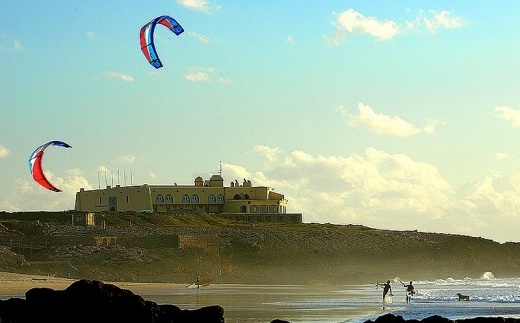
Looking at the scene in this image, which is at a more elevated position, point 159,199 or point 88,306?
point 159,199

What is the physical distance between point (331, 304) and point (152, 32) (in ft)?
47.7

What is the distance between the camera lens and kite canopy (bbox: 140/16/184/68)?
1487 inches

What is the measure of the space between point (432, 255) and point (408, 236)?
393cm

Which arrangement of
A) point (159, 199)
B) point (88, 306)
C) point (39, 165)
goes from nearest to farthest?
point (88, 306) → point (39, 165) → point (159, 199)

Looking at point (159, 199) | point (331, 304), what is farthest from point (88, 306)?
point (159, 199)

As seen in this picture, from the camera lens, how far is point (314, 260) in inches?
2212

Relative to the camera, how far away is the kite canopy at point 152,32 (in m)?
37.8

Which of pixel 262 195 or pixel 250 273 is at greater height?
pixel 262 195

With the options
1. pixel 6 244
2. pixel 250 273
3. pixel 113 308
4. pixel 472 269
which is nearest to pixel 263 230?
pixel 250 273

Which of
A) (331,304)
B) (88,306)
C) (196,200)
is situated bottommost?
(331,304)

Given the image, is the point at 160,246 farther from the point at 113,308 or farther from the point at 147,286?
the point at 113,308

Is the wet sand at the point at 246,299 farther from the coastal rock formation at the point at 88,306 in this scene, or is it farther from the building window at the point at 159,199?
the building window at the point at 159,199

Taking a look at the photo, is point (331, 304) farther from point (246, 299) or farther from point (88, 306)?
point (88, 306)

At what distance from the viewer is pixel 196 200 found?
255 feet
